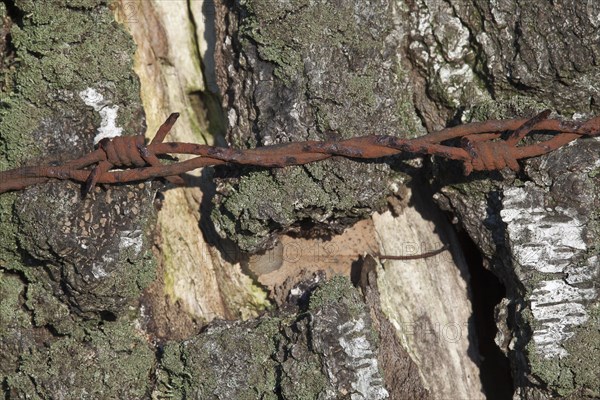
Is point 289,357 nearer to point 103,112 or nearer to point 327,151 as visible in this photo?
point 327,151

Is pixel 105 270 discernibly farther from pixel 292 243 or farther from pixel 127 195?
pixel 292 243

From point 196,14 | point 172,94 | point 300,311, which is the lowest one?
point 300,311

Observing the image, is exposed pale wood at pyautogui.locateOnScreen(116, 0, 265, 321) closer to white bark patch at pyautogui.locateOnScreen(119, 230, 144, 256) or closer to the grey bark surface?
white bark patch at pyautogui.locateOnScreen(119, 230, 144, 256)

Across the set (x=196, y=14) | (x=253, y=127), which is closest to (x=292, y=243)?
(x=253, y=127)

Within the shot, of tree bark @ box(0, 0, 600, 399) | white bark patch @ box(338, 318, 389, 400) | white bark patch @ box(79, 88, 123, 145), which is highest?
white bark patch @ box(79, 88, 123, 145)

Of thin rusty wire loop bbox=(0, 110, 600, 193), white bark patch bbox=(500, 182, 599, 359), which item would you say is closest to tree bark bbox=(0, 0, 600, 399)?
white bark patch bbox=(500, 182, 599, 359)

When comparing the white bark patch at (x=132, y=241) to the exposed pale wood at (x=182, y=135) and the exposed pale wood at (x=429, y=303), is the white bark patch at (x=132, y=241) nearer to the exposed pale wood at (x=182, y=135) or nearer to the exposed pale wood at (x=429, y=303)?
the exposed pale wood at (x=182, y=135)

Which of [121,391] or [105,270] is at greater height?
[105,270]
